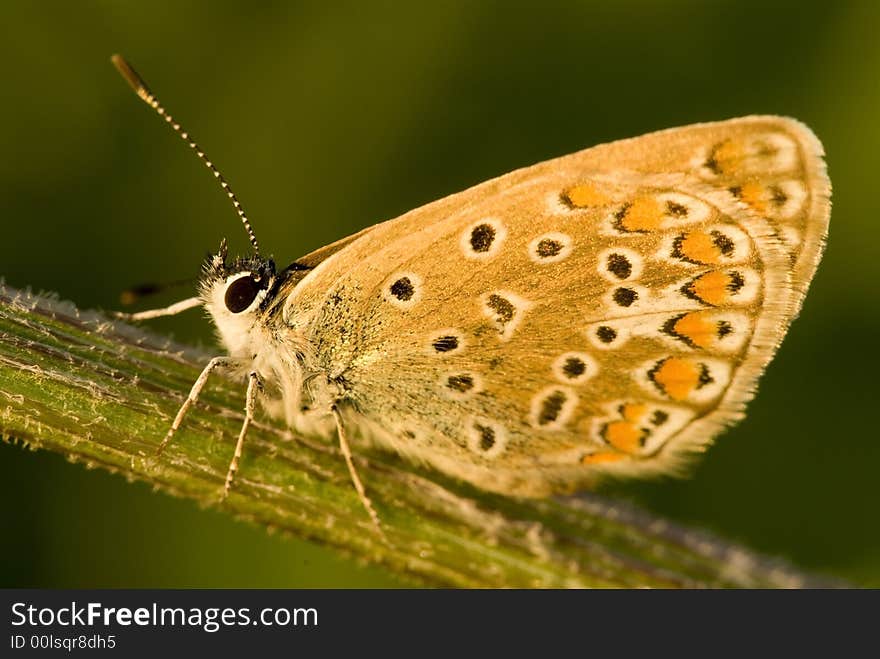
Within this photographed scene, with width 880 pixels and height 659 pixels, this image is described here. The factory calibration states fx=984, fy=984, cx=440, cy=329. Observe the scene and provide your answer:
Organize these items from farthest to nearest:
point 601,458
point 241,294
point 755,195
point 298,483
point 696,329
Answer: point 601,458 < point 241,294 < point 696,329 < point 755,195 < point 298,483

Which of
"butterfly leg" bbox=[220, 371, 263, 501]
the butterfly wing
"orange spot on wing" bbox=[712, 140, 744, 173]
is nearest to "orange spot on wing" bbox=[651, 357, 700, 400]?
the butterfly wing

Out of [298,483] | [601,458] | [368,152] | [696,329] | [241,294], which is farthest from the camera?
[368,152]

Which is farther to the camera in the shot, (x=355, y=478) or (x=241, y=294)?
(x=241, y=294)

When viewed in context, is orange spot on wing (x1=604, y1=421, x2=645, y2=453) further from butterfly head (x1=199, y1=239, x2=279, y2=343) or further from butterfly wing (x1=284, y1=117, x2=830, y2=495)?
butterfly head (x1=199, y1=239, x2=279, y2=343)

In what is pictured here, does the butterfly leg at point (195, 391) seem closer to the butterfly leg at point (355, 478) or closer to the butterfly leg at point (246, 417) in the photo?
the butterfly leg at point (246, 417)

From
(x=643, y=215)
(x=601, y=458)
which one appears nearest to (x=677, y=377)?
(x=601, y=458)

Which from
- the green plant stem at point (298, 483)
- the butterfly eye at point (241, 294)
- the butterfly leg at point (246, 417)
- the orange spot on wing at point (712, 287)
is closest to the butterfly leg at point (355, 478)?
the green plant stem at point (298, 483)

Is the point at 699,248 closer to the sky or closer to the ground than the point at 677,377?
closer to the sky

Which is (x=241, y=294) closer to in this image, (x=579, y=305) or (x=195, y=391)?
(x=195, y=391)

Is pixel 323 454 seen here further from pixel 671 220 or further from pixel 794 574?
pixel 794 574
